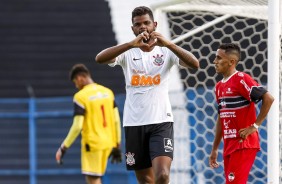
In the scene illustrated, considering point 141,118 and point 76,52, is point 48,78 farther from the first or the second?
point 141,118

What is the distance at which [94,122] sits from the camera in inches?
453

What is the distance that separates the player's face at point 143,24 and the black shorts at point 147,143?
747 mm

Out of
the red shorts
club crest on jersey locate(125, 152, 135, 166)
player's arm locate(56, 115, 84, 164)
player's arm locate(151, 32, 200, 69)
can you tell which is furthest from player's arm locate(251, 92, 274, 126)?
player's arm locate(56, 115, 84, 164)

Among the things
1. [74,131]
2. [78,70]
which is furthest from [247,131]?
[78,70]

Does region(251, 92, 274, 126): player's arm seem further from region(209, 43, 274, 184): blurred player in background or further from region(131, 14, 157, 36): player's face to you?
region(131, 14, 157, 36): player's face

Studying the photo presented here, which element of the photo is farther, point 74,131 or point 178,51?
point 74,131

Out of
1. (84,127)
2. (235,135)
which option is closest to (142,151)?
(235,135)

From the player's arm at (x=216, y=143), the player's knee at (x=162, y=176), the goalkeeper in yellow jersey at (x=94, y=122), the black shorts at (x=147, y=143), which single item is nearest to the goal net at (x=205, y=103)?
the goalkeeper in yellow jersey at (x=94, y=122)

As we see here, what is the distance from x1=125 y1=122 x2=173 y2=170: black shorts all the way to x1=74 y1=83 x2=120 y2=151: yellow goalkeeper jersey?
4175 millimetres

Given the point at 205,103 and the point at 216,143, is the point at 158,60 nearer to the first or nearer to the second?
the point at 216,143

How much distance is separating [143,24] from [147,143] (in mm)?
934

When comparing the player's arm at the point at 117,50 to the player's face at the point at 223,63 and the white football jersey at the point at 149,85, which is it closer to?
the white football jersey at the point at 149,85

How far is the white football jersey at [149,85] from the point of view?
23.0 ft

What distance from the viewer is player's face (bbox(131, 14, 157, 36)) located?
6742 millimetres
